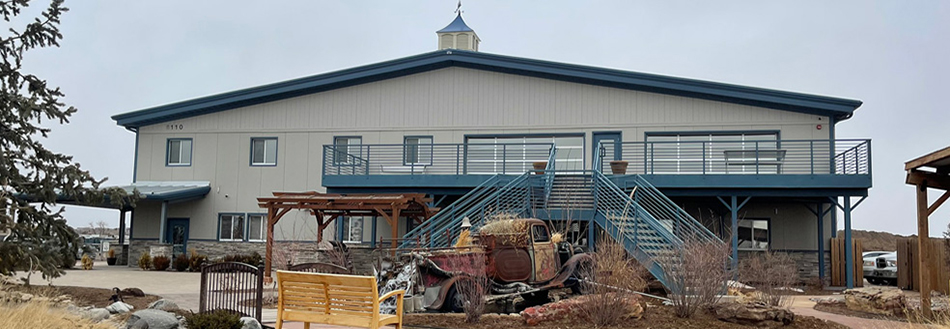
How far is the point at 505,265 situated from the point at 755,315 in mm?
3990

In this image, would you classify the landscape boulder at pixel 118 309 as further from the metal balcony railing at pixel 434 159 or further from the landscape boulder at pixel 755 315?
the metal balcony railing at pixel 434 159

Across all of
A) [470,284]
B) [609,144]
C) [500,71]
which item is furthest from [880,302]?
[500,71]

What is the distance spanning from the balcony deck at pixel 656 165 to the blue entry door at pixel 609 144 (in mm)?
34

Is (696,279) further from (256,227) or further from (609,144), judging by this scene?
(256,227)

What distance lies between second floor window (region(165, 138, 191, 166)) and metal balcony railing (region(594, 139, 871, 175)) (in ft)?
48.0

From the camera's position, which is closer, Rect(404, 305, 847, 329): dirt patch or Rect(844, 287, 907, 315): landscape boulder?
Rect(404, 305, 847, 329): dirt patch

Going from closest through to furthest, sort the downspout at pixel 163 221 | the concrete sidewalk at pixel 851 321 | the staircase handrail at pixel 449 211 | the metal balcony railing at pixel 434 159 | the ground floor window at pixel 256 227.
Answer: the concrete sidewalk at pixel 851 321, the staircase handrail at pixel 449 211, the metal balcony railing at pixel 434 159, the downspout at pixel 163 221, the ground floor window at pixel 256 227

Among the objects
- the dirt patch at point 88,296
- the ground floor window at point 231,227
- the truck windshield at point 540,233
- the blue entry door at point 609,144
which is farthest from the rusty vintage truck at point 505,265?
the ground floor window at point 231,227

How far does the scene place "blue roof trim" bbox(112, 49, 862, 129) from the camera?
23.5m

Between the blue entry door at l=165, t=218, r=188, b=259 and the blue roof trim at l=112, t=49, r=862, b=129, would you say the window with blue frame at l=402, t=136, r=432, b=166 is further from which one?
the blue entry door at l=165, t=218, r=188, b=259

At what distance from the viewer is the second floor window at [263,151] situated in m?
27.7

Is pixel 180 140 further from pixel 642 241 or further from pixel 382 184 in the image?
pixel 642 241

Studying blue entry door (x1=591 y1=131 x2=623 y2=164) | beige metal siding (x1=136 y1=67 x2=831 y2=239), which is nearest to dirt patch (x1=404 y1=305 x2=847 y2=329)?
blue entry door (x1=591 y1=131 x2=623 y2=164)

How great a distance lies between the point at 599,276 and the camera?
1019cm
